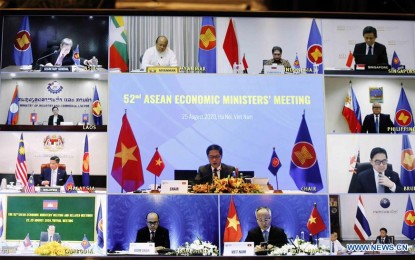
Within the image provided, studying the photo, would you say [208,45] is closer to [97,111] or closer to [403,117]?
[97,111]

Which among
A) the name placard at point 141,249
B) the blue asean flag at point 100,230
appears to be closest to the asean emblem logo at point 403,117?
the name placard at point 141,249

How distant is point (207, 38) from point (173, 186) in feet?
4.36

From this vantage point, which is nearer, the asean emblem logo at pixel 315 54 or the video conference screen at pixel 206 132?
the video conference screen at pixel 206 132

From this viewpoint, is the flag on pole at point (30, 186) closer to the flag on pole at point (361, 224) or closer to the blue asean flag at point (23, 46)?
the blue asean flag at point (23, 46)

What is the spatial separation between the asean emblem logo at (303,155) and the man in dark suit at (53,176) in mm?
1986

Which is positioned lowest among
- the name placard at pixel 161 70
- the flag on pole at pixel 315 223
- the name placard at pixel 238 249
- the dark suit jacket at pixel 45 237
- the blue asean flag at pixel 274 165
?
the name placard at pixel 238 249

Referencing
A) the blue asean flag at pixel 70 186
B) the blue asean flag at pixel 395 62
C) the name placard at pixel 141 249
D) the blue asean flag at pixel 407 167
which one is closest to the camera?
the name placard at pixel 141 249

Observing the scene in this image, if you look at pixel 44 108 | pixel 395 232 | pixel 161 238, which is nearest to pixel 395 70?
pixel 395 232

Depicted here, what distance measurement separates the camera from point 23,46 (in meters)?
4.37

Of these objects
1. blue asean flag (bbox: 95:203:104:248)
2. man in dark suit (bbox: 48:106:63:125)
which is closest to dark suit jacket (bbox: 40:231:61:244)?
blue asean flag (bbox: 95:203:104:248)

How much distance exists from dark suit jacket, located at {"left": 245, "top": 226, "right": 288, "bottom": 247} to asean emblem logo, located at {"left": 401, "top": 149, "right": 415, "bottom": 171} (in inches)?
48.3

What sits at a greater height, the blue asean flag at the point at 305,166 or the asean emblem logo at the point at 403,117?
the asean emblem logo at the point at 403,117

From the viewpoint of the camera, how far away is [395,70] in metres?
4.43

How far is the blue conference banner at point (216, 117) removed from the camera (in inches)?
167
